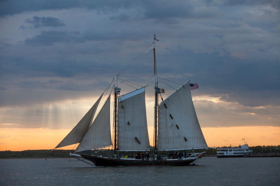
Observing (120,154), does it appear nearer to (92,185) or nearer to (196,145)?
(196,145)

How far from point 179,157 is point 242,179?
21692 millimetres

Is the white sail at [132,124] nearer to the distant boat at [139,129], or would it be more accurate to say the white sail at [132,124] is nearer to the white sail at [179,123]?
the distant boat at [139,129]

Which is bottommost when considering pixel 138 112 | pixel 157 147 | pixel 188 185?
pixel 188 185

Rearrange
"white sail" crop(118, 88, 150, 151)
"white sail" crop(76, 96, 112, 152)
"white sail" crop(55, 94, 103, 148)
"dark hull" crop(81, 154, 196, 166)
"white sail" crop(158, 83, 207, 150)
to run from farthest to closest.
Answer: "white sail" crop(158, 83, 207, 150) → "white sail" crop(118, 88, 150, 151) → "dark hull" crop(81, 154, 196, 166) → "white sail" crop(76, 96, 112, 152) → "white sail" crop(55, 94, 103, 148)

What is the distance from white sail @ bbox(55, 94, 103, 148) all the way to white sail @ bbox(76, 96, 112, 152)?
29.9 inches

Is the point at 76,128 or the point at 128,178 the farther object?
the point at 76,128

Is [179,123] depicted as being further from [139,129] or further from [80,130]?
[80,130]

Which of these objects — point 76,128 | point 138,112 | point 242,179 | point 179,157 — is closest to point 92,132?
point 76,128

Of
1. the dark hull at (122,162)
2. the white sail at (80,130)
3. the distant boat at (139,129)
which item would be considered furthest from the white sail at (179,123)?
the white sail at (80,130)

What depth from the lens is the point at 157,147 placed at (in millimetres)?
87688

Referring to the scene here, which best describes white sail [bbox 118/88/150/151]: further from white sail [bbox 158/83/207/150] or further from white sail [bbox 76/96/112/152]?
white sail [bbox 76/96/112/152]

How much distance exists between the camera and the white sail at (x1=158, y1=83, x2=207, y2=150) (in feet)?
285

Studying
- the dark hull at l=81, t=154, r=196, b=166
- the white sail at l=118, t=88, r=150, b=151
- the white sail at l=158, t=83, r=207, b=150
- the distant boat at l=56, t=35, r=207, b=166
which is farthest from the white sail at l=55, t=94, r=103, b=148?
the white sail at l=158, t=83, r=207, b=150

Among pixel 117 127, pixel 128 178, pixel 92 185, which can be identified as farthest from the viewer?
pixel 117 127
